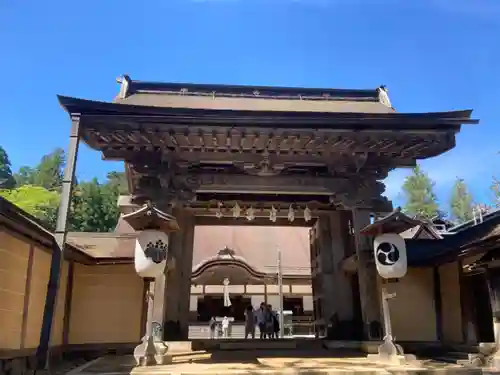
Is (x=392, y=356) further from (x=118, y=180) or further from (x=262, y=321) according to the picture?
(x=118, y=180)

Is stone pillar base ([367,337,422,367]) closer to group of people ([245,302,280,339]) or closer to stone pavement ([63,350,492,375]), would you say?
stone pavement ([63,350,492,375])

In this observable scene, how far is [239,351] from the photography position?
9.83 metres

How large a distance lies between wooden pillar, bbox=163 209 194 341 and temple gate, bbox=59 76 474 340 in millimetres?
24

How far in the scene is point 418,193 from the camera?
5575 cm

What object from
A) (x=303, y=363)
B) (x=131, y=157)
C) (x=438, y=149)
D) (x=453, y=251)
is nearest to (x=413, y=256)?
(x=453, y=251)

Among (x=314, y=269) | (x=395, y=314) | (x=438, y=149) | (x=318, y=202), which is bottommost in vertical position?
(x=395, y=314)

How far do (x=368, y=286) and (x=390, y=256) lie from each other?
1.37m

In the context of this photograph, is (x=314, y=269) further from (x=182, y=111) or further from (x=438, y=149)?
(x=182, y=111)

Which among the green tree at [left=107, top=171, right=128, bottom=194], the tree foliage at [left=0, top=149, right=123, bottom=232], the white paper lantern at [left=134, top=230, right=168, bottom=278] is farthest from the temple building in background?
the green tree at [left=107, top=171, right=128, bottom=194]

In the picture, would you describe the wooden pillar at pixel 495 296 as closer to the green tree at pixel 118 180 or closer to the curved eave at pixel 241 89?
the curved eave at pixel 241 89

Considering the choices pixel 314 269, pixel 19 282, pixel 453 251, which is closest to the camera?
pixel 19 282

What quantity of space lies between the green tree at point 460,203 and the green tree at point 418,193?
2.89 m

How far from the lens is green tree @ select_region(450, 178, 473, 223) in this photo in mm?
53569

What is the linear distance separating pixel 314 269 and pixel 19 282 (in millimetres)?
7878
